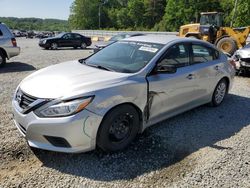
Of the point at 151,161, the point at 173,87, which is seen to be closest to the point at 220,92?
the point at 173,87

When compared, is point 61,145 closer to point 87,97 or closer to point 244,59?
point 87,97

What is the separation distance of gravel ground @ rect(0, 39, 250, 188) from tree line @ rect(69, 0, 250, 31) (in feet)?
161

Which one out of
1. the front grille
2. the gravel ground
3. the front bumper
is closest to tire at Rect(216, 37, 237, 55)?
the gravel ground

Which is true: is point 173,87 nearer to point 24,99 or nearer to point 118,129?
point 118,129

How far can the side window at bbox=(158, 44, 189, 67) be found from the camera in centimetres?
445

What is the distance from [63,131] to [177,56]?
8.05ft

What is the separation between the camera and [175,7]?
61812 mm

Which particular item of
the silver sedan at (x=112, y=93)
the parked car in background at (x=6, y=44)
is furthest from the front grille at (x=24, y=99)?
the parked car in background at (x=6, y=44)

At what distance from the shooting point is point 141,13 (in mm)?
79062

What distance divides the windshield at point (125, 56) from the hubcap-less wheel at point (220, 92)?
2051mm

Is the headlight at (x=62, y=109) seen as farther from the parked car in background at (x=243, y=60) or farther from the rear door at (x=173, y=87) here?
the parked car in background at (x=243, y=60)

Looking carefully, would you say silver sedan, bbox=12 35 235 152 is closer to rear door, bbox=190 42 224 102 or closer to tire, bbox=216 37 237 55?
rear door, bbox=190 42 224 102

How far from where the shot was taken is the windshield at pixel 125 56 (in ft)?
13.8

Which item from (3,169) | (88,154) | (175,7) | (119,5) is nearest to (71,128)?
(88,154)
